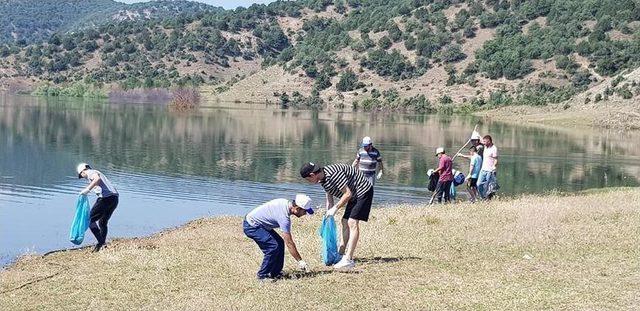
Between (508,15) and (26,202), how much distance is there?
12858cm

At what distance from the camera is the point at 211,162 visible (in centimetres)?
4150

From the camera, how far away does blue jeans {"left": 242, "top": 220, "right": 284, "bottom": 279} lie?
13.4 meters

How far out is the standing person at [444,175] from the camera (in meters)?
23.7

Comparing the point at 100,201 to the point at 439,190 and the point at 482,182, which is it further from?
the point at 482,182

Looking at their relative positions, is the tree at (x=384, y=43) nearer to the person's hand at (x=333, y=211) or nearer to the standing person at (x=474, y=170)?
the standing person at (x=474, y=170)

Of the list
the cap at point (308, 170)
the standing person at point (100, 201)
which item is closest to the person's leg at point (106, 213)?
the standing person at point (100, 201)

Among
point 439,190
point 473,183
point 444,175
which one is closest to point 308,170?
point 444,175

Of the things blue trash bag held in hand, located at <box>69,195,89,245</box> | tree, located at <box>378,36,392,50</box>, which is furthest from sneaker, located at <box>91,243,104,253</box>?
tree, located at <box>378,36,392,50</box>

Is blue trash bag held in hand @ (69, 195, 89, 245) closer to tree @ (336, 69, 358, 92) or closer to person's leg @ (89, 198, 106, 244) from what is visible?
person's leg @ (89, 198, 106, 244)

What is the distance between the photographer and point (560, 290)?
12.4 m

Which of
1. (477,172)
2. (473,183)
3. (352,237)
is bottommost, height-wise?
(352,237)

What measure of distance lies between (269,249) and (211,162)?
28506mm

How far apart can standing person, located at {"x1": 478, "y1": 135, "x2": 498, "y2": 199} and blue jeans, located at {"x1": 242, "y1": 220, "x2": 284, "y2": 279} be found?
→ 10.7 meters

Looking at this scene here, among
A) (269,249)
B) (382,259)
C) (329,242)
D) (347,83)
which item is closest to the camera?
(269,249)
